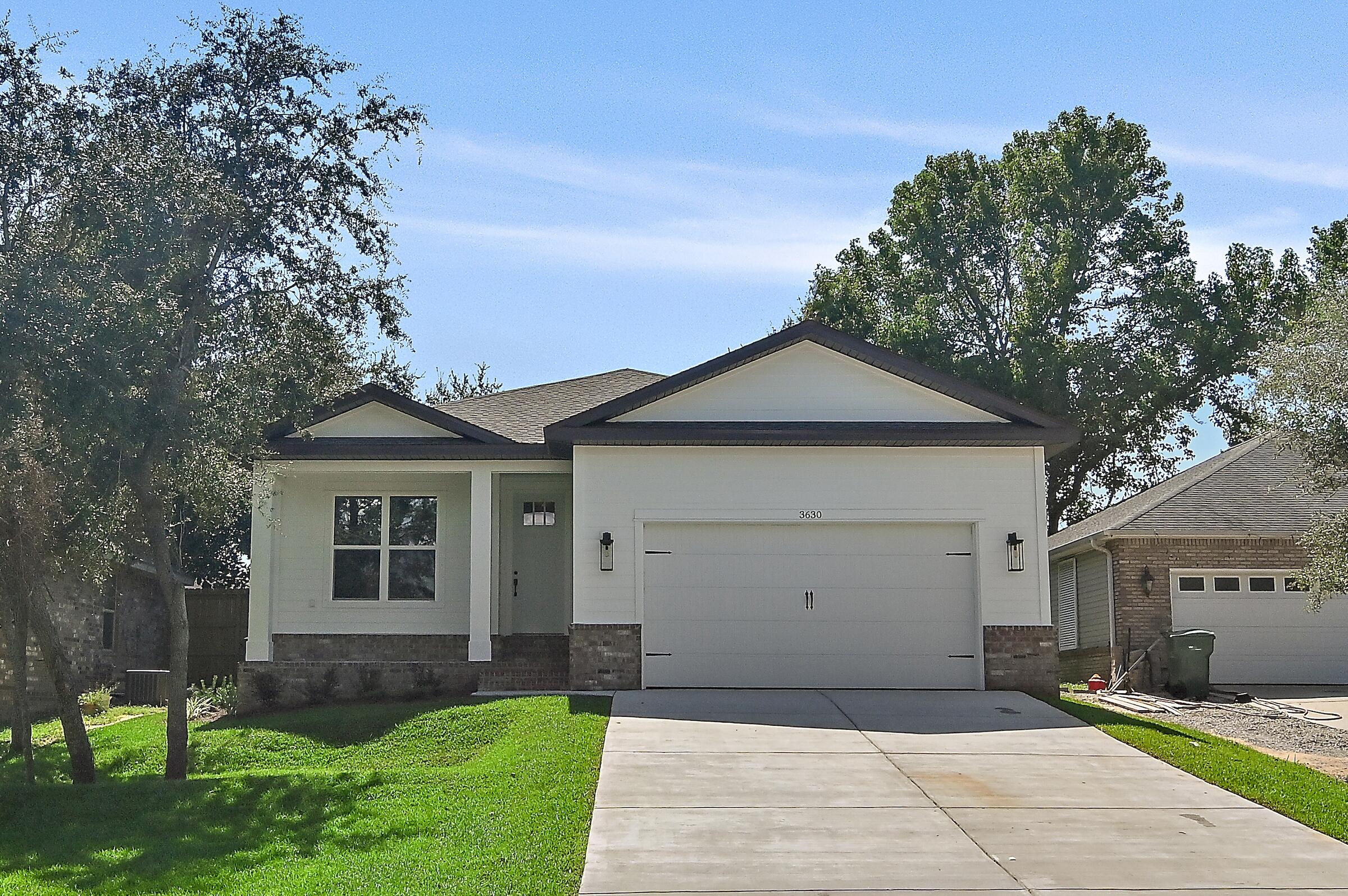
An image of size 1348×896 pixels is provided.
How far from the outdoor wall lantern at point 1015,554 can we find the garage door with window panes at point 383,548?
755 centimetres

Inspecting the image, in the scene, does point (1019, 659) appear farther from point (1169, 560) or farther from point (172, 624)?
point (172, 624)

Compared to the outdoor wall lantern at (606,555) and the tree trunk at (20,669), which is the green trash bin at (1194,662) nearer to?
the outdoor wall lantern at (606,555)

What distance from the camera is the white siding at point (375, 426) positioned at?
16953 millimetres

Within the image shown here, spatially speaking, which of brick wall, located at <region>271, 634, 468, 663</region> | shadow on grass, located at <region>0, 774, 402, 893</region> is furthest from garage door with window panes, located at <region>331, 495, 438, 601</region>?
shadow on grass, located at <region>0, 774, 402, 893</region>

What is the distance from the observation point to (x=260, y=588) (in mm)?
16953

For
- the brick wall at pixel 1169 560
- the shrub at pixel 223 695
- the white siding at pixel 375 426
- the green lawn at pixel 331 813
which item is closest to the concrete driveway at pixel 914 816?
the green lawn at pixel 331 813

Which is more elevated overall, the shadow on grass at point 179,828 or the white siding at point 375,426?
the white siding at point 375,426

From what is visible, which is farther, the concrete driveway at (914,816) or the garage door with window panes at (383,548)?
the garage door with window panes at (383,548)

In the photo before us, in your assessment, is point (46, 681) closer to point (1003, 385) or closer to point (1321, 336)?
point (1321, 336)

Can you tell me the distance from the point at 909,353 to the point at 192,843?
82.8 feet

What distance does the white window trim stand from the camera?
23344 millimetres

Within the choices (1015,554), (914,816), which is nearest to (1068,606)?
(1015,554)

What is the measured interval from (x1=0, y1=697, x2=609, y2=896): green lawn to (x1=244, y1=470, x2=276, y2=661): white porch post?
2773 millimetres

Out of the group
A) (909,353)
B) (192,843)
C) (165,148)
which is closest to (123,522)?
(165,148)
